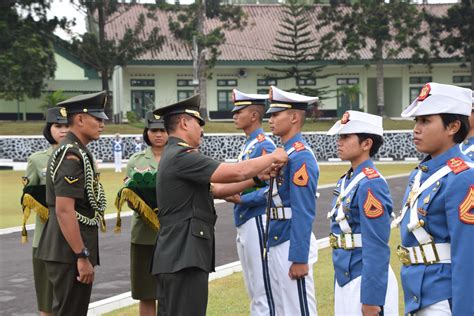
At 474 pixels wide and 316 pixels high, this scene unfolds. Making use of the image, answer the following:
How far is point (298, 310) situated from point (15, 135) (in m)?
33.3

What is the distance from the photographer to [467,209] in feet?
12.0

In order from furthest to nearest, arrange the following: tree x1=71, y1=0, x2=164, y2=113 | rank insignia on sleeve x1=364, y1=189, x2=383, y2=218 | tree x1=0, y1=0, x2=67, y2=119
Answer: tree x1=71, y1=0, x2=164, y2=113 < tree x1=0, y1=0, x2=67, y2=119 < rank insignia on sleeve x1=364, y1=189, x2=383, y2=218

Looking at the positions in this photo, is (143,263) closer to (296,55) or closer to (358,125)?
(358,125)

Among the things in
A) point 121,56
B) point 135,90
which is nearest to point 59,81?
point 135,90

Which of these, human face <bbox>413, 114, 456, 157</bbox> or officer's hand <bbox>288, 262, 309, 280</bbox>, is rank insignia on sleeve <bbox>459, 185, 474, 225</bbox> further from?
officer's hand <bbox>288, 262, 309, 280</bbox>

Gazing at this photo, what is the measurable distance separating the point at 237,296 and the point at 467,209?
4699 mm

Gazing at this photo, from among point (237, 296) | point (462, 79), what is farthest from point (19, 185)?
point (462, 79)

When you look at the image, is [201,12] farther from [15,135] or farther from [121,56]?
[15,135]

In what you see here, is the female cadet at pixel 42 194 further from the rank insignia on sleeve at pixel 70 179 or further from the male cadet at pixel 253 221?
the male cadet at pixel 253 221

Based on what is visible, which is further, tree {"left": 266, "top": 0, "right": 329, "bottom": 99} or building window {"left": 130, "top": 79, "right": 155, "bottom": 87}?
building window {"left": 130, "top": 79, "right": 155, "bottom": 87}

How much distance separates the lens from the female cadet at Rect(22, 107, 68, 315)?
20.5 ft

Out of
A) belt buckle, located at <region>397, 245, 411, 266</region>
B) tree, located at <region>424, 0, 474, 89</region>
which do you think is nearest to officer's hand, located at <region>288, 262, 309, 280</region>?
belt buckle, located at <region>397, 245, 411, 266</region>

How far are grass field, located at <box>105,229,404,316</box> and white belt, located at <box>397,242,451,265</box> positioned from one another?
3.39 metres

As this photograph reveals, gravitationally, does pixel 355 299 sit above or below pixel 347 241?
below
